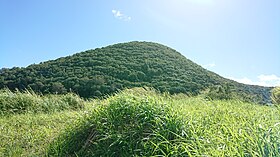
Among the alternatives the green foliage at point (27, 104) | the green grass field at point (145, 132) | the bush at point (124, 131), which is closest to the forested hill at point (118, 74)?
the green foliage at point (27, 104)

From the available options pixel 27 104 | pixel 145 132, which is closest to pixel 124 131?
pixel 145 132

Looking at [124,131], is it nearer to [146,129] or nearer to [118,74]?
[146,129]

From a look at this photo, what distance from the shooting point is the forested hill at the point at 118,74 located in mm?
19375

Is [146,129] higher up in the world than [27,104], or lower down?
higher up

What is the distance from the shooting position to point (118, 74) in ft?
83.2

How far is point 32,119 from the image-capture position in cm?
582

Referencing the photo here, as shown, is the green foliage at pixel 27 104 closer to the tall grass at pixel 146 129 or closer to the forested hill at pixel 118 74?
the tall grass at pixel 146 129

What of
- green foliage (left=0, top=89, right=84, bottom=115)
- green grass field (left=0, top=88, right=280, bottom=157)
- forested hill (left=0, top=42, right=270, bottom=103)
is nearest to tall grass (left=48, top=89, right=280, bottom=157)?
green grass field (left=0, top=88, right=280, bottom=157)

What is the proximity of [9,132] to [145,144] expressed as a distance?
2736 mm

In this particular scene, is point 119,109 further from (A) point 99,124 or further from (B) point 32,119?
(B) point 32,119

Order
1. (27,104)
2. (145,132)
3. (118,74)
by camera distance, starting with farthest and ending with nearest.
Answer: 1. (118,74)
2. (27,104)
3. (145,132)

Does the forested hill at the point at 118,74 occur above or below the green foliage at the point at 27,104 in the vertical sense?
above

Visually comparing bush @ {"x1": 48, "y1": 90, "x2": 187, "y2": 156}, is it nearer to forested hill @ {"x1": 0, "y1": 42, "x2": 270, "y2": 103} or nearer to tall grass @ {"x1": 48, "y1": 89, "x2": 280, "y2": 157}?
tall grass @ {"x1": 48, "y1": 89, "x2": 280, "y2": 157}

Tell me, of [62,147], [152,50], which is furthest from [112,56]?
[62,147]
